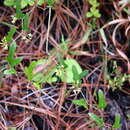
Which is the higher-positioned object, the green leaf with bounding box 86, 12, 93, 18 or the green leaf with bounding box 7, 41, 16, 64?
the green leaf with bounding box 86, 12, 93, 18

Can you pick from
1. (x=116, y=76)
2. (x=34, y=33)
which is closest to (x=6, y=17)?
(x=34, y=33)

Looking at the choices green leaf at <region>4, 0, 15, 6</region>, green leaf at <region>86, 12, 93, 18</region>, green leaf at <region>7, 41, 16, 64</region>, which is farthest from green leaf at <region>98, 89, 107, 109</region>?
green leaf at <region>4, 0, 15, 6</region>

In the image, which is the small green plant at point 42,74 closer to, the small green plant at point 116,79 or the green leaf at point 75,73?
the green leaf at point 75,73

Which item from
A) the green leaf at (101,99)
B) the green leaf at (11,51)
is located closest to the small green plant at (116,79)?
the green leaf at (101,99)

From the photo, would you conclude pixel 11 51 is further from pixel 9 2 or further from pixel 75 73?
pixel 9 2

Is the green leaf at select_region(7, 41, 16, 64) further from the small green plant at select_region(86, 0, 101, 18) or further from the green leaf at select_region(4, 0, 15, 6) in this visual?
the small green plant at select_region(86, 0, 101, 18)

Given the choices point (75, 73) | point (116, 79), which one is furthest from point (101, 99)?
point (116, 79)

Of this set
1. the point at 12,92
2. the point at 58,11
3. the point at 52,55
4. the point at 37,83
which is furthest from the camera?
the point at 58,11

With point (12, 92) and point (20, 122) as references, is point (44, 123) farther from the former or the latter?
point (12, 92)

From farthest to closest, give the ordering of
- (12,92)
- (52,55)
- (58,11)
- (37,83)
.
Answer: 1. (58,11)
2. (52,55)
3. (12,92)
4. (37,83)
